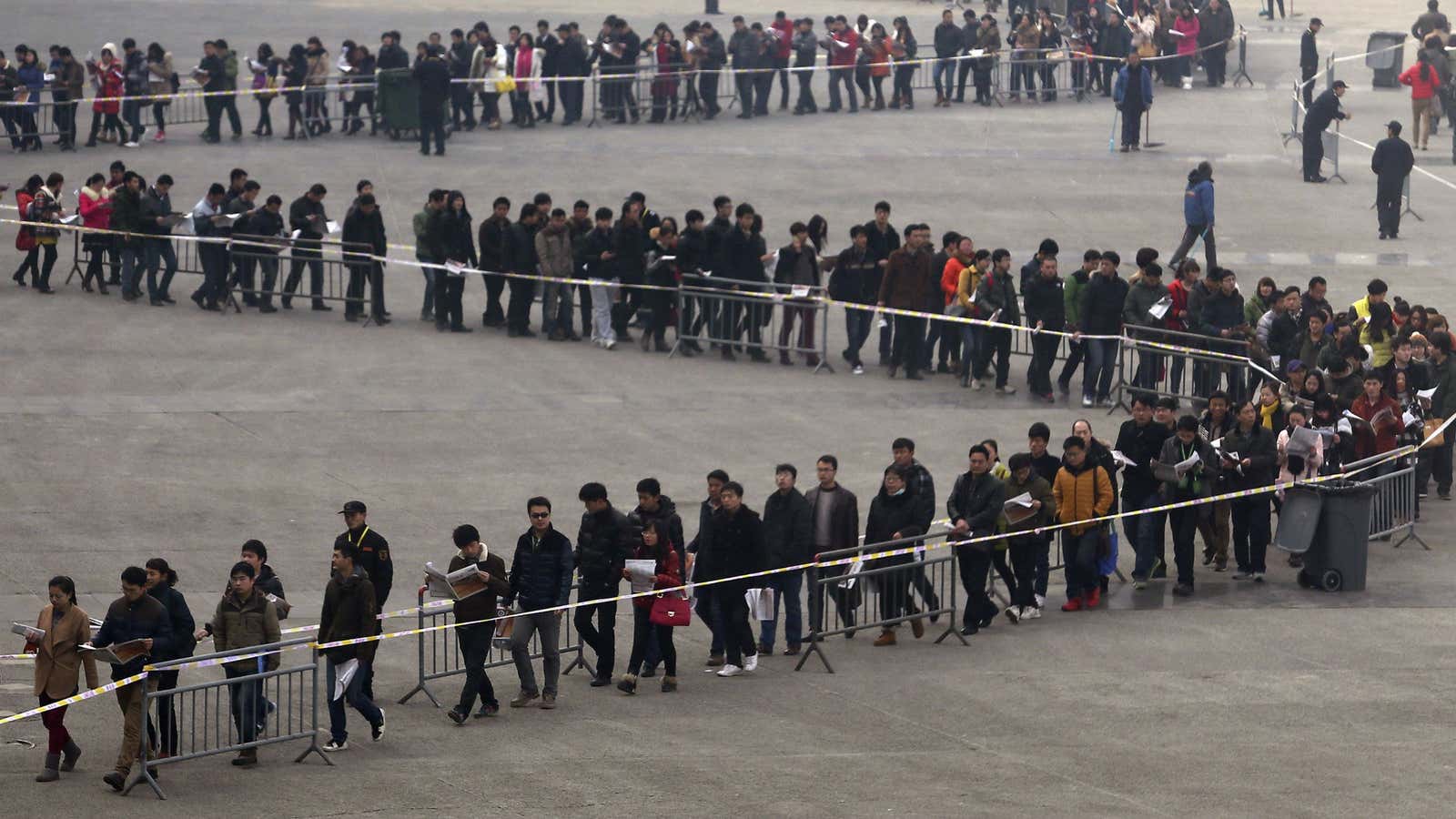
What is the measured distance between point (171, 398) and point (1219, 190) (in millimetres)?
16352

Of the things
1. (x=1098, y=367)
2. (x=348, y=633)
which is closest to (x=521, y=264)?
(x=1098, y=367)

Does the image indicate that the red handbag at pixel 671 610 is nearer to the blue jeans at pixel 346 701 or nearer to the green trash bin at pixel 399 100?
the blue jeans at pixel 346 701

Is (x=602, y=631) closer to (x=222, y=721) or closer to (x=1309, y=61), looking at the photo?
(x=222, y=721)

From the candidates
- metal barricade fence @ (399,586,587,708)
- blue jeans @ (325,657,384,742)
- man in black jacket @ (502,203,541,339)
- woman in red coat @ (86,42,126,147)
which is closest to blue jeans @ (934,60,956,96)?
woman in red coat @ (86,42,126,147)

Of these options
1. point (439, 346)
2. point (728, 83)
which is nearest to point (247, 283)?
point (439, 346)

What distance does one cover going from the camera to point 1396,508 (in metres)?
18.5

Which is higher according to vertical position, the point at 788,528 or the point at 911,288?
the point at 911,288

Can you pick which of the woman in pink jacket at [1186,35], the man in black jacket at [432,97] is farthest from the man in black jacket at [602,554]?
the woman in pink jacket at [1186,35]

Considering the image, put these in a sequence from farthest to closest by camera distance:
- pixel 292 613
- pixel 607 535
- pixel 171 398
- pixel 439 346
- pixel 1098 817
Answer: pixel 439 346 < pixel 171 398 < pixel 292 613 < pixel 607 535 < pixel 1098 817

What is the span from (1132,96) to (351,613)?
23.1 m

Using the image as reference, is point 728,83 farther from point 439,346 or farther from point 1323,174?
point 439,346

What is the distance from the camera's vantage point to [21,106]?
32406mm

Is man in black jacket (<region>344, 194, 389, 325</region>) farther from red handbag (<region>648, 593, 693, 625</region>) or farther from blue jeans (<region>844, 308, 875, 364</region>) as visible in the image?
red handbag (<region>648, 593, 693, 625</region>)

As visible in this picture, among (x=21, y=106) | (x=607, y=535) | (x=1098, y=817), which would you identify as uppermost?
(x=21, y=106)
